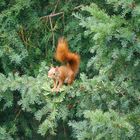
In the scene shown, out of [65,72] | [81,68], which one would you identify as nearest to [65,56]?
[65,72]

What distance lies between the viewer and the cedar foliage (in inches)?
89.0

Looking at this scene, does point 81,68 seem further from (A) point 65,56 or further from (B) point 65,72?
(A) point 65,56

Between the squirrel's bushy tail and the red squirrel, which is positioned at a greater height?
the squirrel's bushy tail

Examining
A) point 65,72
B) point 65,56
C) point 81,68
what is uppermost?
point 65,56

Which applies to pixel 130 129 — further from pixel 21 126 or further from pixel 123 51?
pixel 21 126

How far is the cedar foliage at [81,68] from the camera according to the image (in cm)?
226

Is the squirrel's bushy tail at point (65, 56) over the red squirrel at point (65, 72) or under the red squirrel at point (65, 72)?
over

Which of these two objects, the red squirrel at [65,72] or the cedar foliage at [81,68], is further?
the red squirrel at [65,72]

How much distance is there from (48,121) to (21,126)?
4.50 feet

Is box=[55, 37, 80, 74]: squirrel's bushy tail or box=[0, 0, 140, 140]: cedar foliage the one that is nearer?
box=[0, 0, 140, 140]: cedar foliage

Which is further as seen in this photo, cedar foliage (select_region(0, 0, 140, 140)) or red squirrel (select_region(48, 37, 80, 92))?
red squirrel (select_region(48, 37, 80, 92))

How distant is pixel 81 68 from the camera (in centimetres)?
389

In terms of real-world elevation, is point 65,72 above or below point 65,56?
below

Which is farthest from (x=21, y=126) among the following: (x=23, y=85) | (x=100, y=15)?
(x=100, y=15)
